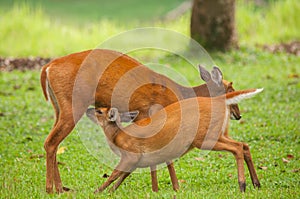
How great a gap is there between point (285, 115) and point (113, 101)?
365 cm

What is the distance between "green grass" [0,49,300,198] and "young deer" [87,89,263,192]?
315 mm

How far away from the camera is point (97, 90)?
6.40 m

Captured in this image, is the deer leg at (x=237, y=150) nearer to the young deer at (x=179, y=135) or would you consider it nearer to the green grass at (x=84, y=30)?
the young deer at (x=179, y=135)

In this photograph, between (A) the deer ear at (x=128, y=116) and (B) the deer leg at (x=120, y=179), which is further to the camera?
(A) the deer ear at (x=128, y=116)

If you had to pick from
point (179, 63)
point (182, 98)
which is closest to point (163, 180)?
point (182, 98)

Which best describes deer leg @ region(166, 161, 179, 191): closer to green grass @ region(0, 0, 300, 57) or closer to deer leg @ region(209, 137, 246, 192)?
deer leg @ region(209, 137, 246, 192)

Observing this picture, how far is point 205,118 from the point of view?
589 cm

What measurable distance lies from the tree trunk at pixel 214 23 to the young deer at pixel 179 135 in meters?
7.65

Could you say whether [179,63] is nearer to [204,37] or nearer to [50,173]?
[204,37]

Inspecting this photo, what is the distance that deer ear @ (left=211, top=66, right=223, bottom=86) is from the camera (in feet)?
21.7

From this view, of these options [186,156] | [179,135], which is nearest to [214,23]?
[186,156]

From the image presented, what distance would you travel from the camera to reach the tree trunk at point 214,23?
1345 cm

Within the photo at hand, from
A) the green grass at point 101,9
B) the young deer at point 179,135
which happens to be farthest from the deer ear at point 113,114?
the green grass at point 101,9

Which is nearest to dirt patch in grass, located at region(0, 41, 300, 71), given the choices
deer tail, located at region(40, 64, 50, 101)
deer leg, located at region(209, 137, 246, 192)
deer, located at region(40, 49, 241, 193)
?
deer tail, located at region(40, 64, 50, 101)
